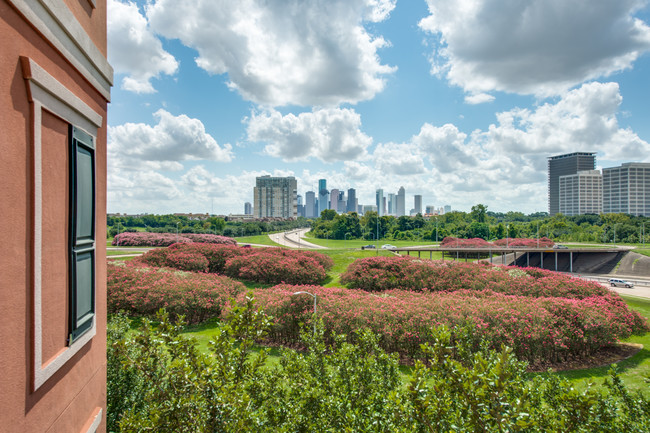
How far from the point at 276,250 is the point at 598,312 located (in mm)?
19581

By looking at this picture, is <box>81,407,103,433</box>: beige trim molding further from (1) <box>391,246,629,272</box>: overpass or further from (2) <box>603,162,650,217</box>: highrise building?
(2) <box>603,162,650,217</box>: highrise building

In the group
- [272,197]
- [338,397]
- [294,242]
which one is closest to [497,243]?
[294,242]

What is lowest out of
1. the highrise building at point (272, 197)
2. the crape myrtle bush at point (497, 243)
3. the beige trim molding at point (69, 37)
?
the crape myrtle bush at point (497, 243)

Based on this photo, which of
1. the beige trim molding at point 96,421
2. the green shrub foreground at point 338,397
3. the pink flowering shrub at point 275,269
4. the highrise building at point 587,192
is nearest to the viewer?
the beige trim molding at point 96,421

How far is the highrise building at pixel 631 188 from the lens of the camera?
10375 centimetres

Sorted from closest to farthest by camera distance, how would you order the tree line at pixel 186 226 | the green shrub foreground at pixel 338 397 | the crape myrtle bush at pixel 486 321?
the green shrub foreground at pixel 338 397 < the crape myrtle bush at pixel 486 321 < the tree line at pixel 186 226

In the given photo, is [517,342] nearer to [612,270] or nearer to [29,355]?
[29,355]

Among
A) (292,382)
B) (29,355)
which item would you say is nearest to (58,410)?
(29,355)

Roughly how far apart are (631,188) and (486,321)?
135 m

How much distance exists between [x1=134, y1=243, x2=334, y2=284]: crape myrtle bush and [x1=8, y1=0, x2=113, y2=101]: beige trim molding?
18.5 m

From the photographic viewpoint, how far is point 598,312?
1196cm

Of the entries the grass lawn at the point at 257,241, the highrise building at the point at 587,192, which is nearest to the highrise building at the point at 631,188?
the highrise building at the point at 587,192

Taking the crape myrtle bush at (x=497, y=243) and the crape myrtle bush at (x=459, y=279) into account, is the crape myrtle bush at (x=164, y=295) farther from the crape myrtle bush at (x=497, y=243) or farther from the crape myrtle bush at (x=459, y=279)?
the crape myrtle bush at (x=497, y=243)

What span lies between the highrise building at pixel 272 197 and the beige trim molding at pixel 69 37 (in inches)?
5555
